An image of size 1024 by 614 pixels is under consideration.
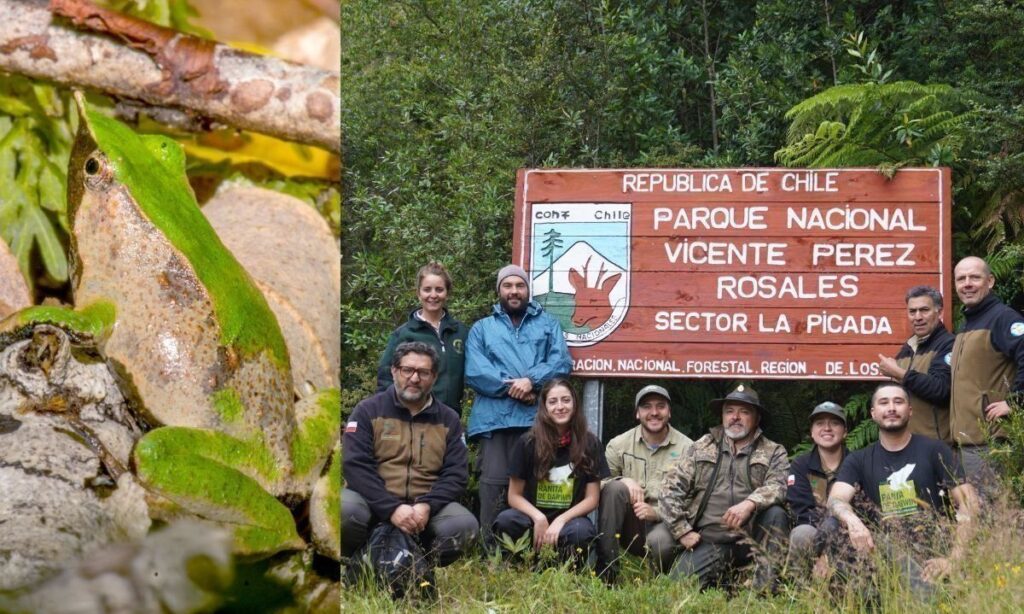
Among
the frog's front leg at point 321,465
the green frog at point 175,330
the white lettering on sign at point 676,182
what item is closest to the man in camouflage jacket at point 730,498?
the white lettering on sign at point 676,182

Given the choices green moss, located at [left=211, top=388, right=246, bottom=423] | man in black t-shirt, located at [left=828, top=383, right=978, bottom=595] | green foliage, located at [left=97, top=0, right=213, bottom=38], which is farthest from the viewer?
man in black t-shirt, located at [left=828, top=383, right=978, bottom=595]

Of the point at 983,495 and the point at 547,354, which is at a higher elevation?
the point at 547,354

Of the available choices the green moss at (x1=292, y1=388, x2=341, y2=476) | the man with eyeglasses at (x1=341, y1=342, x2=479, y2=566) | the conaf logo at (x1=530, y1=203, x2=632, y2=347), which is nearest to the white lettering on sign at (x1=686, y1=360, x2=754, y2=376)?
the conaf logo at (x1=530, y1=203, x2=632, y2=347)

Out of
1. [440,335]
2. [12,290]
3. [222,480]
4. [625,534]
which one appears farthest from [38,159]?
[625,534]

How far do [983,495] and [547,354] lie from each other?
3.42 ft

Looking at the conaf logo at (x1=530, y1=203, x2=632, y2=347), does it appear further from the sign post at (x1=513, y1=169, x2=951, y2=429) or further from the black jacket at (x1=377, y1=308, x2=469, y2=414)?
the black jacket at (x1=377, y1=308, x2=469, y2=414)

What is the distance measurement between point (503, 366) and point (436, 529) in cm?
44

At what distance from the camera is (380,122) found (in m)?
2.90

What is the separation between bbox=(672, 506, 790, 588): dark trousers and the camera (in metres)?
2.35

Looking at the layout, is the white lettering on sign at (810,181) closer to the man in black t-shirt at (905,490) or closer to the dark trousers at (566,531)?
the man in black t-shirt at (905,490)

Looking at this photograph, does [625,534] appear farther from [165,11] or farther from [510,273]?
[165,11]

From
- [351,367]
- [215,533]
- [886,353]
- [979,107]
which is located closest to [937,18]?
[979,107]

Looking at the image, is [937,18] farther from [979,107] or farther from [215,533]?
[215,533]

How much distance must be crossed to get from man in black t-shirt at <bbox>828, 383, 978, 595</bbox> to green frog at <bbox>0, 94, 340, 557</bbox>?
1528 millimetres
